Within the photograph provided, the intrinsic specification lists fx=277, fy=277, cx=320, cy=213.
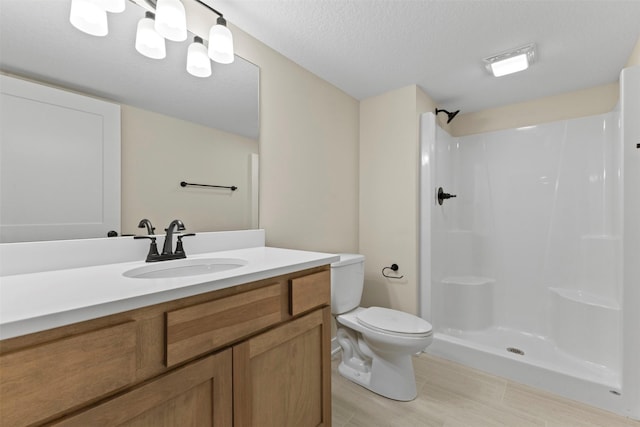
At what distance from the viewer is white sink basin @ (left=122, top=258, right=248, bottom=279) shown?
1.03 meters

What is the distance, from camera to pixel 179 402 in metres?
0.74

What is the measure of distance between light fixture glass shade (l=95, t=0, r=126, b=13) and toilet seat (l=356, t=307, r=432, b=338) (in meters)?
1.95

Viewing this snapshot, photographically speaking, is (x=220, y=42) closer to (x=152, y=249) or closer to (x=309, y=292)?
(x=152, y=249)

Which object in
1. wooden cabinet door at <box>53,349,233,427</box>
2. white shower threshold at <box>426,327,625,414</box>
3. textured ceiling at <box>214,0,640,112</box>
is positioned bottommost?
white shower threshold at <box>426,327,625,414</box>

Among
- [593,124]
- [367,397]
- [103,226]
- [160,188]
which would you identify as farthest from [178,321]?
[593,124]

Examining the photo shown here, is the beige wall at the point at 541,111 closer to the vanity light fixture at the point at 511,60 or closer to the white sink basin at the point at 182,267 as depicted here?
the vanity light fixture at the point at 511,60

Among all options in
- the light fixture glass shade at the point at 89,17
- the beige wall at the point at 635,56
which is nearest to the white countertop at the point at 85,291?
the light fixture glass shade at the point at 89,17

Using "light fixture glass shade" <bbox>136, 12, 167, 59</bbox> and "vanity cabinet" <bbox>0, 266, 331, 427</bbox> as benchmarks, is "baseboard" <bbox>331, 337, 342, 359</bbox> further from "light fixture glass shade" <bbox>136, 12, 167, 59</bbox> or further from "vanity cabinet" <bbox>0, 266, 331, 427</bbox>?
"light fixture glass shade" <bbox>136, 12, 167, 59</bbox>

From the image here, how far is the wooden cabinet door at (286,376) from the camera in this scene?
2.92 feet

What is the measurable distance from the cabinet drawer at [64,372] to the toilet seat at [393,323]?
132cm

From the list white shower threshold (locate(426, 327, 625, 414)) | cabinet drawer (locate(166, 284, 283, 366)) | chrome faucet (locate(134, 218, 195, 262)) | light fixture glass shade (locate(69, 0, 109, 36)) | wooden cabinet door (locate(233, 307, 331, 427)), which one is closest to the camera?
cabinet drawer (locate(166, 284, 283, 366))

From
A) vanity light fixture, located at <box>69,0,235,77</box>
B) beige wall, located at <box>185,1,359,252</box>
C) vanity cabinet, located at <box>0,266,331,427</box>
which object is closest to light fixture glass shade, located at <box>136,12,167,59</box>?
vanity light fixture, located at <box>69,0,235,77</box>

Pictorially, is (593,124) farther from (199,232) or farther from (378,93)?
(199,232)

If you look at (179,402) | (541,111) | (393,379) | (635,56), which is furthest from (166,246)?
(541,111)
